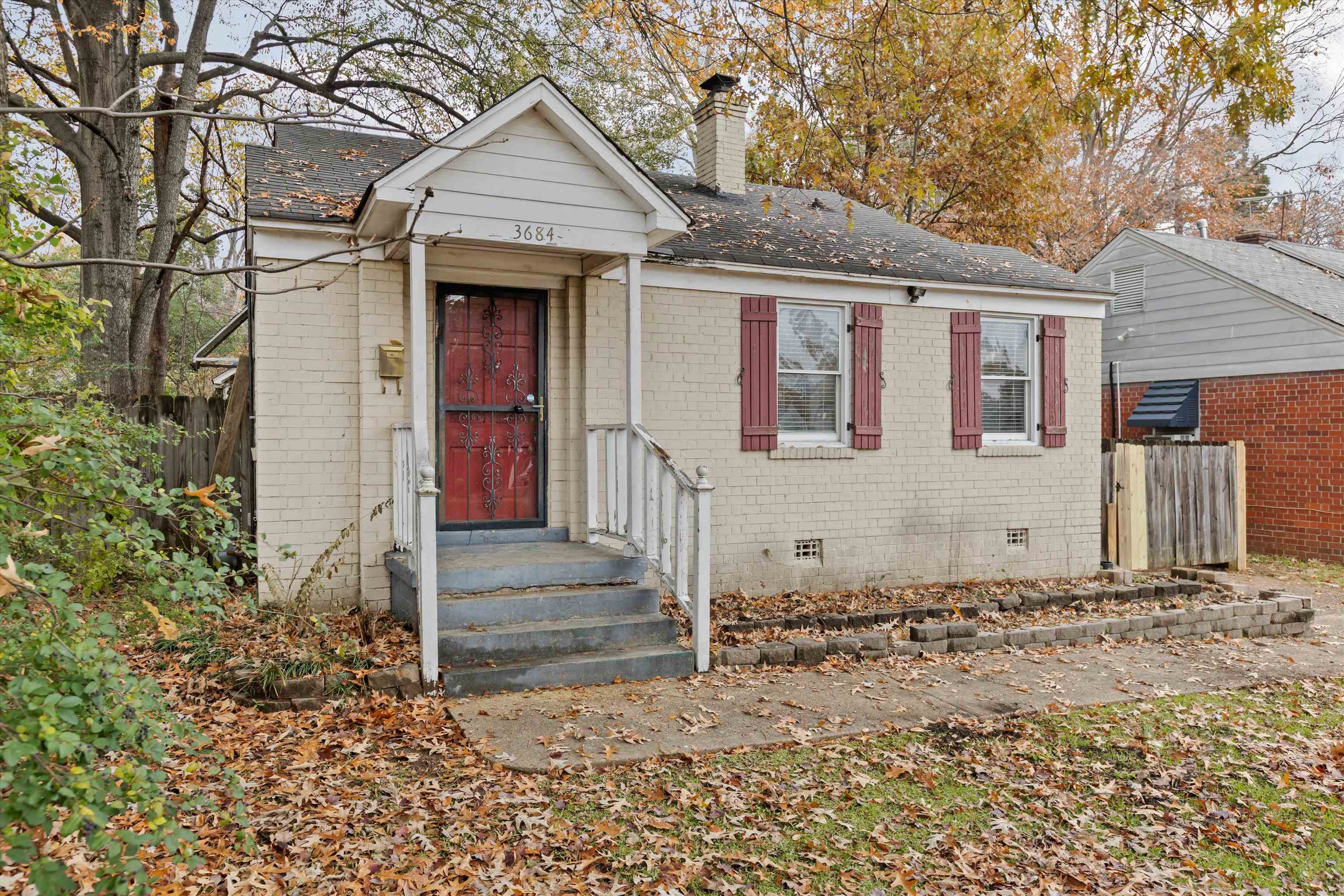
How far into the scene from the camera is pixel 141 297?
1321cm

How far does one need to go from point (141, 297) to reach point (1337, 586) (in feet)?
54.8

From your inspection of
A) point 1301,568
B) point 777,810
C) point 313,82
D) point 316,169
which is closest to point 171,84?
point 313,82

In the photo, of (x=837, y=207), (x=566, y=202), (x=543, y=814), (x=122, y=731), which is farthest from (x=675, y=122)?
(x=122, y=731)

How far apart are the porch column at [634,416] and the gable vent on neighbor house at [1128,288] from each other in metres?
10.4

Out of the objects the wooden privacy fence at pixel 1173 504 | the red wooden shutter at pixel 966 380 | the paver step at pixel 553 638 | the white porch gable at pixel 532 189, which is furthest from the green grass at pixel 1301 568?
the white porch gable at pixel 532 189

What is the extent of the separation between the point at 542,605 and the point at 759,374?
3.48 m

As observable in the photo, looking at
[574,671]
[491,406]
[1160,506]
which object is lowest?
[574,671]

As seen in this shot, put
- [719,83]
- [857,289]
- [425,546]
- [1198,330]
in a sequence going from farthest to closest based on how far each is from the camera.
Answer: [1198,330]
[719,83]
[857,289]
[425,546]

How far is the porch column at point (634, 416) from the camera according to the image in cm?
686

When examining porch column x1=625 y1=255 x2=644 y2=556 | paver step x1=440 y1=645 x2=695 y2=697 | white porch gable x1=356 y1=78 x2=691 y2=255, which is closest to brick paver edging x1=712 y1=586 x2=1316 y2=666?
paver step x1=440 y1=645 x2=695 y2=697

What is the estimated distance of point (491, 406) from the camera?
24.5 ft

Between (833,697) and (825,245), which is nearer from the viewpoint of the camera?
(833,697)

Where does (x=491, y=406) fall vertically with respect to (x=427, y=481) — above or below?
above

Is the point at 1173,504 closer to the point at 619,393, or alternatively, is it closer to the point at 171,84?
the point at 619,393
